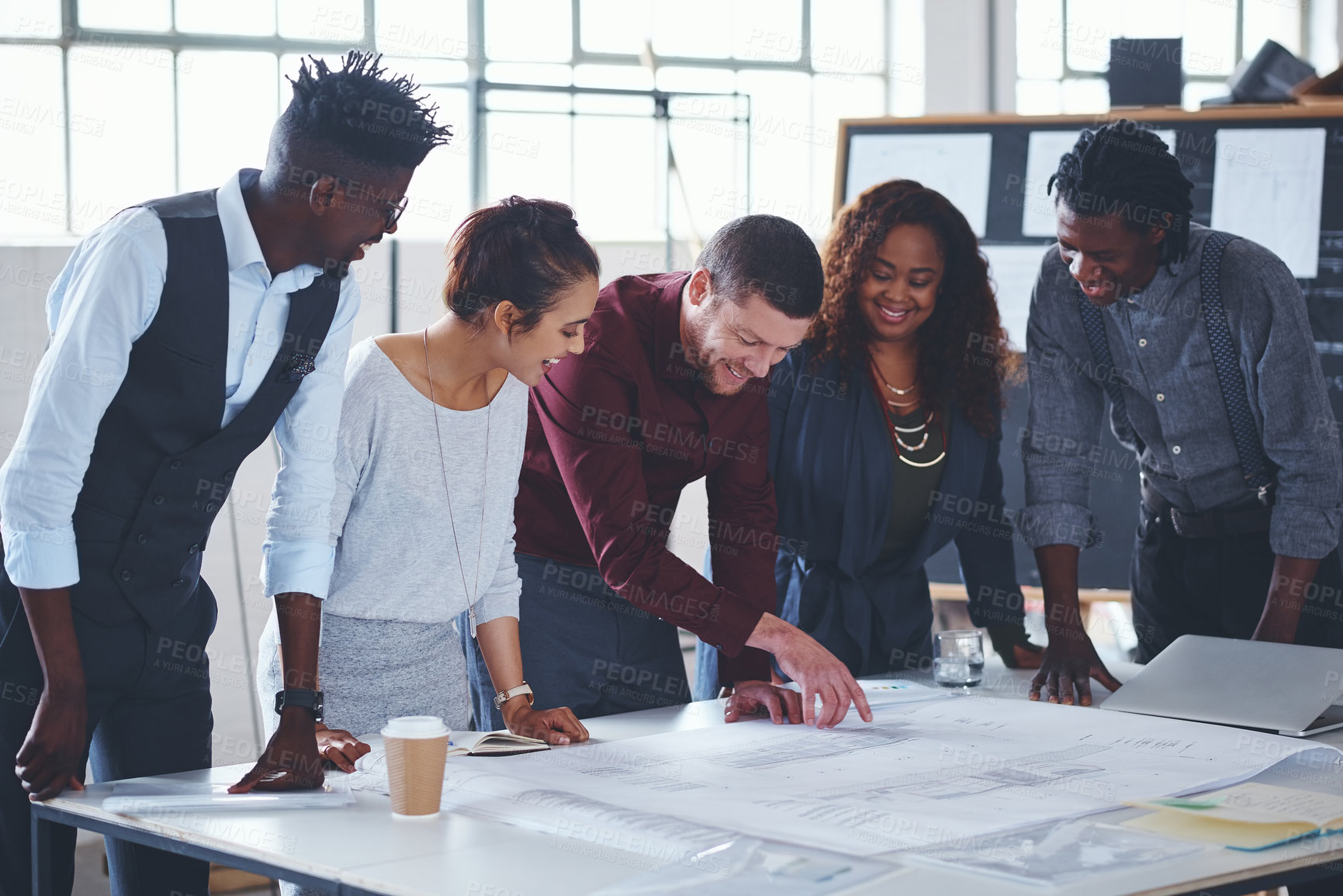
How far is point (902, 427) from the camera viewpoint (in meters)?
2.12

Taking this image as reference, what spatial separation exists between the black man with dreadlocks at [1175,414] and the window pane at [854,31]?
3363 mm

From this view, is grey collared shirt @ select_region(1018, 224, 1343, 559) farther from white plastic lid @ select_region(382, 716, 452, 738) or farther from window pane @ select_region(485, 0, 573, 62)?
window pane @ select_region(485, 0, 573, 62)

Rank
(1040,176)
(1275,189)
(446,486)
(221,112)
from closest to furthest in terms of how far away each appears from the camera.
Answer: (446,486), (1275,189), (1040,176), (221,112)

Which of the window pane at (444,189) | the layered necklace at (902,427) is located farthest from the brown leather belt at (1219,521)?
the window pane at (444,189)

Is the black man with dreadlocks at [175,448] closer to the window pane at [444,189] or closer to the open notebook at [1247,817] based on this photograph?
the open notebook at [1247,817]

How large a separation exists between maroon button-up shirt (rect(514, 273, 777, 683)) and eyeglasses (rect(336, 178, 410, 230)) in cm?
48

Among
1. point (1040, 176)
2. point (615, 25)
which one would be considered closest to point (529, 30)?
point (615, 25)

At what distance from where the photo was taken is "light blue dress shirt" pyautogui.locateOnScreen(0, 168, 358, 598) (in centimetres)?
121

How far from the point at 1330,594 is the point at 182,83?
4.10 meters

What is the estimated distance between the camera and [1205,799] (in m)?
1.23

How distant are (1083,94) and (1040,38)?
293mm

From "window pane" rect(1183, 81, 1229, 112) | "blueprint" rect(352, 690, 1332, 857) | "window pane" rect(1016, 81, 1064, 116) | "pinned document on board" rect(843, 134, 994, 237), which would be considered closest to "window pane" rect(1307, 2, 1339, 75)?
"window pane" rect(1183, 81, 1229, 112)

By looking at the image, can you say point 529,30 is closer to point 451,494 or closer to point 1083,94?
point 1083,94

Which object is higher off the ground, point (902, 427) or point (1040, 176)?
point (1040, 176)
